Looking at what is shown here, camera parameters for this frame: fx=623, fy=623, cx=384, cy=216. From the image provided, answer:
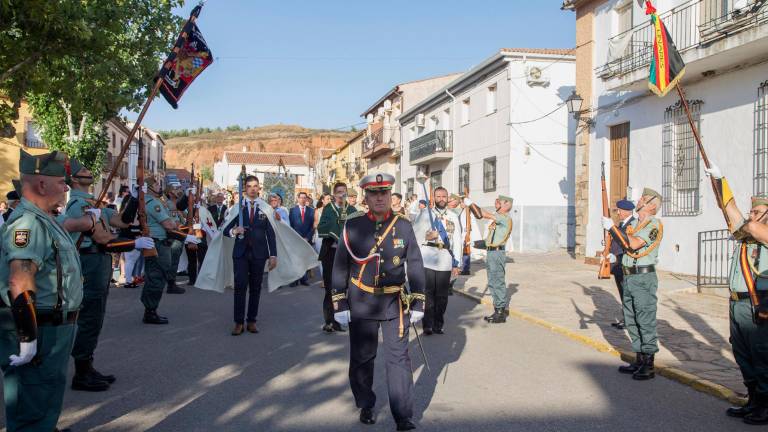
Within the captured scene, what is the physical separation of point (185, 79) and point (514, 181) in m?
17.6

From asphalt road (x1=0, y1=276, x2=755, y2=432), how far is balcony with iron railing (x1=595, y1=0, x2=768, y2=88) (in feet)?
25.8

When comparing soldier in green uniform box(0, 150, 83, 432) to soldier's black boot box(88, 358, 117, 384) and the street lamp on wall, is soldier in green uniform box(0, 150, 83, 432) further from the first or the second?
the street lamp on wall

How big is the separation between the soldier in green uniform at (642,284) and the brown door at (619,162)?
1138 centimetres

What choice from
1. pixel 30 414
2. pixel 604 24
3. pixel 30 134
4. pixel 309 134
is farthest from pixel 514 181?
pixel 309 134

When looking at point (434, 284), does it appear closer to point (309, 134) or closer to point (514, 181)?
point (514, 181)

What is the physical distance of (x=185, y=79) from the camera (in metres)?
8.00

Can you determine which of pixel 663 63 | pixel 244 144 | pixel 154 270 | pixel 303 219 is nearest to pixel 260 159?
pixel 244 144

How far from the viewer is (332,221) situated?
8969mm

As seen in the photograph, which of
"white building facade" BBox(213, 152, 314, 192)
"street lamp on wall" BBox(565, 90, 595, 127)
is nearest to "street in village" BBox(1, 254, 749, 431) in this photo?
"street lamp on wall" BBox(565, 90, 595, 127)

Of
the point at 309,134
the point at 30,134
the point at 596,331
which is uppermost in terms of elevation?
the point at 309,134

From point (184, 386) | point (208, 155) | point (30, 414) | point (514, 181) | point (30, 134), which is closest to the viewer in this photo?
point (30, 414)

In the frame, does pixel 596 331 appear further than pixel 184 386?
Yes

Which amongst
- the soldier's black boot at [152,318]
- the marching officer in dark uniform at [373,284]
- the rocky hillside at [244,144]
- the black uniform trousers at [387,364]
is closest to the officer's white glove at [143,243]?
the marching officer in dark uniform at [373,284]

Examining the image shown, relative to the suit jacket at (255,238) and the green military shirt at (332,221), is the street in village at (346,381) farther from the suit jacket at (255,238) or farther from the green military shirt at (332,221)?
the green military shirt at (332,221)
